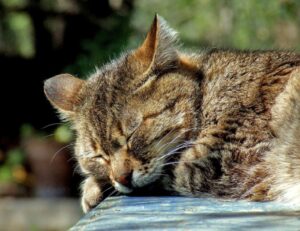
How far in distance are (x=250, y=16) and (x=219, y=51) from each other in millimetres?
3313

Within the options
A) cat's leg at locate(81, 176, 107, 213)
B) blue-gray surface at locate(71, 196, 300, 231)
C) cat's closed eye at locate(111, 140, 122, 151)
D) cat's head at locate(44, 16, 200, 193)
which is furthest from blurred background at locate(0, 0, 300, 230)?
blue-gray surface at locate(71, 196, 300, 231)

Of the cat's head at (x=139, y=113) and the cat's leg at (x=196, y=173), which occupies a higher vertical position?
the cat's head at (x=139, y=113)

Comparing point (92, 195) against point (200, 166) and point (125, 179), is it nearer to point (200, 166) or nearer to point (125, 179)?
point (125, 179)

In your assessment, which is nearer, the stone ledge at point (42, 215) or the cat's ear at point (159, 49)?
the cat's ear at point (159, 49)

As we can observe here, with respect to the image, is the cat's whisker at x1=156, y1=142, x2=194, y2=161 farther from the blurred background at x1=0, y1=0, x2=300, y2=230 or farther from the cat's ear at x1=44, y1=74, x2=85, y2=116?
the blurred background at x1=0, y1=0, x2=300, y2=230

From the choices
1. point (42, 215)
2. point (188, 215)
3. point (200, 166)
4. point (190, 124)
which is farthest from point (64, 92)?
point (42, 215)

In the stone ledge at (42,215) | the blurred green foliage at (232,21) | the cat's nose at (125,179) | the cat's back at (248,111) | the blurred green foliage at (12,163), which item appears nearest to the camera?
the cat's back at (248,111)

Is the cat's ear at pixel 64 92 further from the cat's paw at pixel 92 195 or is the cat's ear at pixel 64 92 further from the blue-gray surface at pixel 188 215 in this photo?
the blue-gray surface at pixel 188 215

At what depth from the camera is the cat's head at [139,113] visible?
448 cm

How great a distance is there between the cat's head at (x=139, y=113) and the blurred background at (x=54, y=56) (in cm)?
381

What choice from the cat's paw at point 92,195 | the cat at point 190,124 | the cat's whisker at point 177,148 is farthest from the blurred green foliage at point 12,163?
the cat's whisker at point 177,148

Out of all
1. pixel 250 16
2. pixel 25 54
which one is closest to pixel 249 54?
pixel 250 16

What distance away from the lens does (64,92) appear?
5.23 m

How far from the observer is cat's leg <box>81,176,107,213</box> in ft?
15.6
